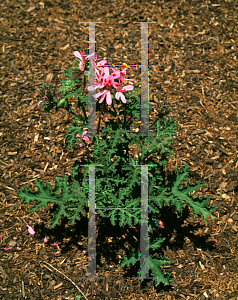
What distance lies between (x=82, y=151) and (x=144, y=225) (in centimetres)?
133

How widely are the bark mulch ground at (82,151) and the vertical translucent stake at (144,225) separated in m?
0.34

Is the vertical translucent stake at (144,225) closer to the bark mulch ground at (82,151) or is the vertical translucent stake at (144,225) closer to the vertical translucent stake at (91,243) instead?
the bark mulch ground at (82,151)

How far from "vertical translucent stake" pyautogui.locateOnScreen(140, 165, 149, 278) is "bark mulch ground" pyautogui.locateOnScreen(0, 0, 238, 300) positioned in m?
0.34

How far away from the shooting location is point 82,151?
3.66m

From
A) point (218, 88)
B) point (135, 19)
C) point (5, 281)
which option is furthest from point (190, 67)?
point (5, 281)

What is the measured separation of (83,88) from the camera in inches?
108

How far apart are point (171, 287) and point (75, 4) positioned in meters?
4.45

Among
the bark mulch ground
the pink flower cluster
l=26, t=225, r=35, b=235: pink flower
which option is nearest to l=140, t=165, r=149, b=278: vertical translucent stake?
the bark mulch ground

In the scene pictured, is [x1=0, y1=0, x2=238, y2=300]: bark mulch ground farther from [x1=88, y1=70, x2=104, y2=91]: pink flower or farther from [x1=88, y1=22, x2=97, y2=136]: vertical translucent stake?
[x1=88, y1=70, x2=104, y2=91]: pink flower

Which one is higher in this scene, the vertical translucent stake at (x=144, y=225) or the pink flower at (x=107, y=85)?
the pink flower at (x=107, y=85)

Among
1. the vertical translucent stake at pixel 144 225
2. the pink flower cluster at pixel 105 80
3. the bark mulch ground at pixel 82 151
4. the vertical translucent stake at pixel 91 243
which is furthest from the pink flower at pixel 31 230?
the pink flower cluster at pixel 105 80

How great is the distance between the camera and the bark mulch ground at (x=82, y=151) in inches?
120

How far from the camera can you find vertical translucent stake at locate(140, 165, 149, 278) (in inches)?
105

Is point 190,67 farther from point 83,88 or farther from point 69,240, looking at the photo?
point 69,240
